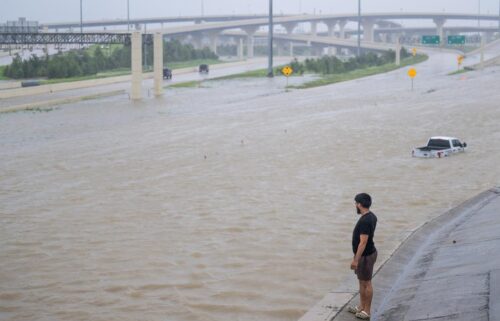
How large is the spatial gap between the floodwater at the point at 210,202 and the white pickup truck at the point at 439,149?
53cm

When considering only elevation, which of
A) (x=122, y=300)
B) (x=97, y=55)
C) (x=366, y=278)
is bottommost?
(x=122, y=300)

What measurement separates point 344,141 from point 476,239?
1681 cm

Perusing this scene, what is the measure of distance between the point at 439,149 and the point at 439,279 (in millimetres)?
14633

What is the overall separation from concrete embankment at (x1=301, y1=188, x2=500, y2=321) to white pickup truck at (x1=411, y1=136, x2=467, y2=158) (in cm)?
954

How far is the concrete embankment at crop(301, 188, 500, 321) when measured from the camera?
9594mm

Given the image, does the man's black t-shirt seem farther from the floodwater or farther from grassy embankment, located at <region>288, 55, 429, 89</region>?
grassy embankment, located at <region>288, 55, 429, 89</region>

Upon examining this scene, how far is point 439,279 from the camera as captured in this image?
11.2 m

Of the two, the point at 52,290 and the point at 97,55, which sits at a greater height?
the point at 97,55

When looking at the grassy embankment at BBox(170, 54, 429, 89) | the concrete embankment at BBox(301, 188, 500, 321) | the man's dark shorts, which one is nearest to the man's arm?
the man's dark shorts

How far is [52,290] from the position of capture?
1198 cm

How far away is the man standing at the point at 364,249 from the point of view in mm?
9195

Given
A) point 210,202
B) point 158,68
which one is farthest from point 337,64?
point 210,202

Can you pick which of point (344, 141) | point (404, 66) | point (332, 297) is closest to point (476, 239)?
point (332, 297)

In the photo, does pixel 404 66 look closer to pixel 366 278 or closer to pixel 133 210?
pixel 133 210
